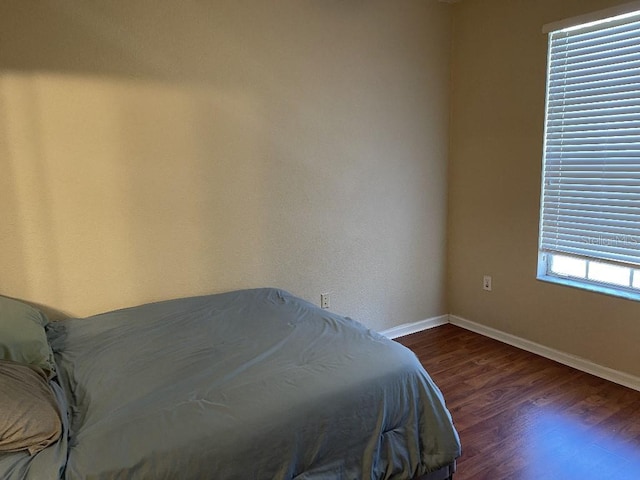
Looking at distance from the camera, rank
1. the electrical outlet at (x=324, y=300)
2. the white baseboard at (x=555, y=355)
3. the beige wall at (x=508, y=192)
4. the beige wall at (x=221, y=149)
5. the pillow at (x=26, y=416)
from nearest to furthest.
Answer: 1. the pillow at (x=26, y=416)
2. the beige wall at (x=221, y=149)
3. the white baseboard at (x=555, y=355)
4. the beige wall at (x=508, y=192)
5. the electrical outlet at (x=324, y=300)

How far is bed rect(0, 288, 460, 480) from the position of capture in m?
1.30

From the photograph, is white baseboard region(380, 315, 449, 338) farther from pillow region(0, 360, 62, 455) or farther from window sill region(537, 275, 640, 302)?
pillow region(0, 360, 62, 455)

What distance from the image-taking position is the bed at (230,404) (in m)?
1.30

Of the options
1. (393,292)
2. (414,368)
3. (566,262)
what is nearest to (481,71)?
(566,262)

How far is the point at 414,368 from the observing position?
179 cm

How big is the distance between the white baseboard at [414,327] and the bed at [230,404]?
143 centimetres

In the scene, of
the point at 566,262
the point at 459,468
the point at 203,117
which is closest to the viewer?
the point at 459,468

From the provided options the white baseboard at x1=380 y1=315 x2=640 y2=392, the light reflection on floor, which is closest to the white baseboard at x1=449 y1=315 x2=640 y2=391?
the white baseboard at x1=380 y1=315 x2=640 y2=392

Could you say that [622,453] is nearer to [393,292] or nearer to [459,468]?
[459,468]

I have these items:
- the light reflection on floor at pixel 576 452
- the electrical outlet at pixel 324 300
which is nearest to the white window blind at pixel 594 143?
the light reflection on floor at pixel 576 452

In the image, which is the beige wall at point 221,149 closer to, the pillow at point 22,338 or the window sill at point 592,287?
the pillow at point 22,338

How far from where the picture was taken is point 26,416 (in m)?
1.27

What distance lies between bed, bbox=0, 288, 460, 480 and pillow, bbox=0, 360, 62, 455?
0.03 ft

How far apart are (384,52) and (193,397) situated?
2687 millimetres
